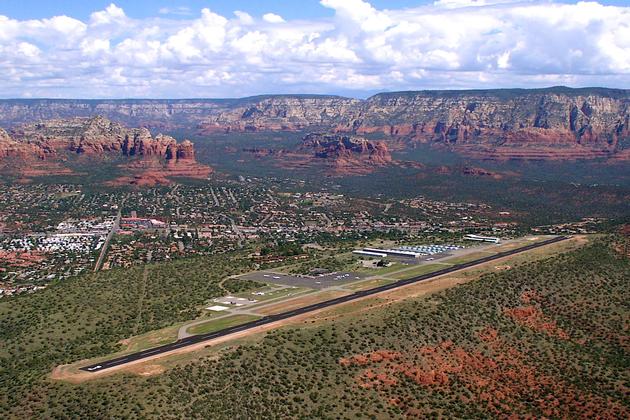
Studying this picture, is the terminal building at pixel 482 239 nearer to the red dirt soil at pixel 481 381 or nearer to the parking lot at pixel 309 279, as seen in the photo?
the parking lot at pixel 309 279

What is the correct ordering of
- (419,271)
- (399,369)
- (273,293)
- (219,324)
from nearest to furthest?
(399,369) → (219,324) → (273,293) → (419,271)

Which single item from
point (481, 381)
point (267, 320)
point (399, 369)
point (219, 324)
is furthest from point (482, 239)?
point (399, 369)

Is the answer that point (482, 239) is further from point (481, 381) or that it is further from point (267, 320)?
point (481, 381)

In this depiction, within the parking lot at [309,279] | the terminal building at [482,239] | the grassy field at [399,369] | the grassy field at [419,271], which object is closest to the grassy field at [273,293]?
the parking lot at [309,279]

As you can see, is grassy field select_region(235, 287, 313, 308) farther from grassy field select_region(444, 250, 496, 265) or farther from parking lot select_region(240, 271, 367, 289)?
grassy field select_region(444, 250, 496, 265)

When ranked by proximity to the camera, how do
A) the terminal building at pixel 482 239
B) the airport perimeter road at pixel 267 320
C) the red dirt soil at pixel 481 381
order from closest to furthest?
the red dirt soil at pixel 481 381, the airport perimeter road at pixel 267 320, the terminal building at pixel 482 239

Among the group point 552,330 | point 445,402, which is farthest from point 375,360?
point 552,330
